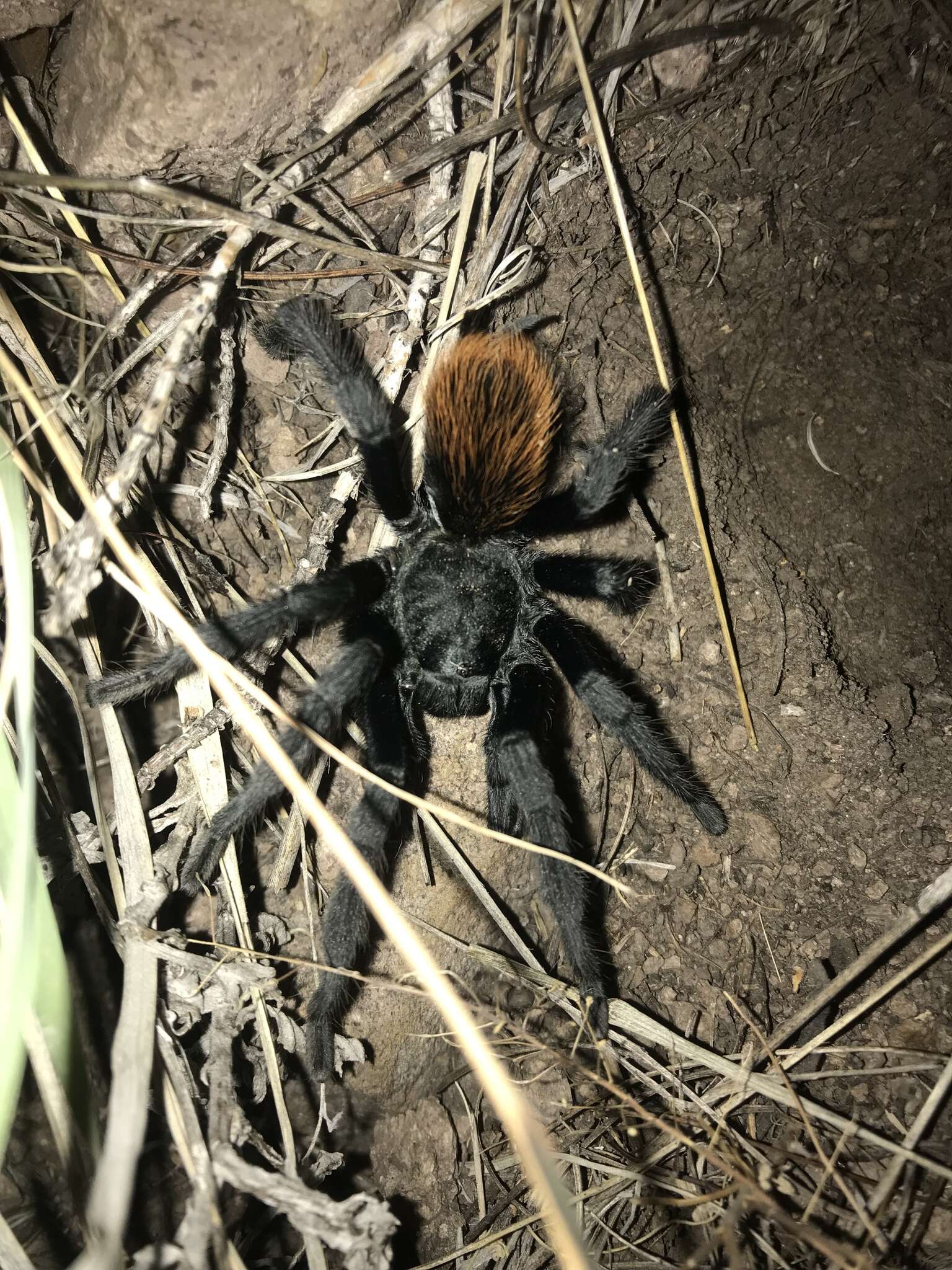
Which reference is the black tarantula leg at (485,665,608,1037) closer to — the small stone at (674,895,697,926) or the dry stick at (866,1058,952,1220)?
the small stone at (674,895,697,926)

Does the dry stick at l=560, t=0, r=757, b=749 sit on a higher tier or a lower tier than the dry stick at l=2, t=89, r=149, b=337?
lower

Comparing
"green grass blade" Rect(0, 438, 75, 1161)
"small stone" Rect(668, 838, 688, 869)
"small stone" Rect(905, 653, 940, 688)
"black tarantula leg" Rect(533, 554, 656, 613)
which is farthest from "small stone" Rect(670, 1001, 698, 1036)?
"green grass blade" Rect(0, 438, 75, 1161)

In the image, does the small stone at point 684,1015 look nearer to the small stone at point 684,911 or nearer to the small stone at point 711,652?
the small stone at point 684,911

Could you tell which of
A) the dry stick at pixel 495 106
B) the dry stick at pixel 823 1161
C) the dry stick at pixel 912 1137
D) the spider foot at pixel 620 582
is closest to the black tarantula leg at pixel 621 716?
the spider foot at pixel 620 582

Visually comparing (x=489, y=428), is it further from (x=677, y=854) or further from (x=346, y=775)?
(x=677, y=854)

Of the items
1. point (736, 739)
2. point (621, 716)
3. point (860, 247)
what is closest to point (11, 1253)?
point (621, 716)
